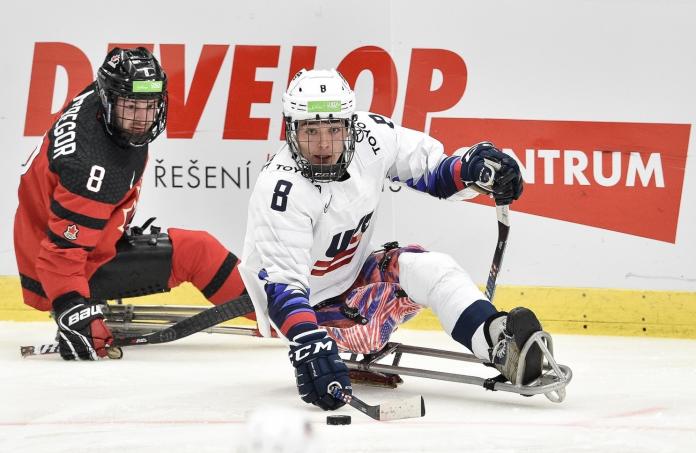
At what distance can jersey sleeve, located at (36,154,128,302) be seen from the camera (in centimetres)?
484

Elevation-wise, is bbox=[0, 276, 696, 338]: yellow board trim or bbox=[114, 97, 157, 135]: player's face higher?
bbox=[114, 97, 157, 135]: player's face

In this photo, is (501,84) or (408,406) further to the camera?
(501,84)

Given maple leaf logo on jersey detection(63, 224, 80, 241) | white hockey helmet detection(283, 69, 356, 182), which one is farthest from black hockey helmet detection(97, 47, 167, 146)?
white hockey helmet detection(283, 69, 356, 182)

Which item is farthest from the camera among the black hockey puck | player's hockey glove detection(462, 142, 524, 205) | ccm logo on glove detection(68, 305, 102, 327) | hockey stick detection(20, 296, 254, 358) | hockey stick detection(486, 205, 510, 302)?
ccm logo on glove detection(68, 305, 102, 327)

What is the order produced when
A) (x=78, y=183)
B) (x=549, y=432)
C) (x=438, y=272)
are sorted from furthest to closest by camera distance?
(x=78, y=183) < (x=438, y=272) < (x=549, y=432)

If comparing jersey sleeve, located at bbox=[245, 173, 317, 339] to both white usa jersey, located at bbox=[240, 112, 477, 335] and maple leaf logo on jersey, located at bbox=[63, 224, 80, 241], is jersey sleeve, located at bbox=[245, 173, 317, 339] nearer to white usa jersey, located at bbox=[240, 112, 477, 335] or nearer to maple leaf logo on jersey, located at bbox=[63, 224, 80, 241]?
white usa jersey, located at bbox=[240, 112, 477, 335]

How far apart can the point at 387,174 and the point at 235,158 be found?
4.95 feet

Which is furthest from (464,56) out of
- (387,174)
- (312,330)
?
(312,330)

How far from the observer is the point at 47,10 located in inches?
227

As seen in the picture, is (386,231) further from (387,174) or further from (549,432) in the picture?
(549,432)

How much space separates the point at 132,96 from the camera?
483cm

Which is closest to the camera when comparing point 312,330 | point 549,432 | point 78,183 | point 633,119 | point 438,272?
point 549,432

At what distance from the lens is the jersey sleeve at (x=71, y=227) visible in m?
4.84

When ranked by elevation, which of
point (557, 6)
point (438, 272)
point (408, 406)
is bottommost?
point (408, 406)
